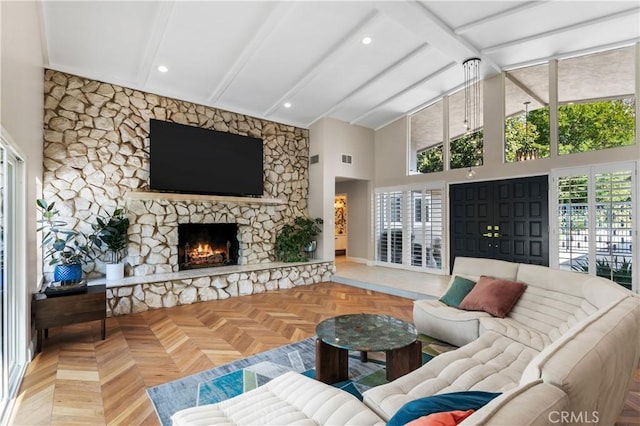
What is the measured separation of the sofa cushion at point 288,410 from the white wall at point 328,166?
202 inches

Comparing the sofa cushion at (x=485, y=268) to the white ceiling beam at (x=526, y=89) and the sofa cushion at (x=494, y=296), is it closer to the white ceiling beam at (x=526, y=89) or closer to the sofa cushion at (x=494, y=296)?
the sofa cushion at (x=494, y=296)

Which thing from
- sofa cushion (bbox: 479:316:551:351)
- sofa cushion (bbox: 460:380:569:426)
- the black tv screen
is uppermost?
the black tv screen

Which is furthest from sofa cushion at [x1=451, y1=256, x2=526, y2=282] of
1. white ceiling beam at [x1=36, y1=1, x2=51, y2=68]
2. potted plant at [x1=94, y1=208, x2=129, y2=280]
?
white ceiling beam at [x1=36, y1=1, x2=51, y2=68]

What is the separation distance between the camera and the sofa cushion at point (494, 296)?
2.81 meters

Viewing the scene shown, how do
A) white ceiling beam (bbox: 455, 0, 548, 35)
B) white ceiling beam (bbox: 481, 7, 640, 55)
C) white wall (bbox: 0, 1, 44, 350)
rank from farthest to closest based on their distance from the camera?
1. white ceiling beam (bbox: 481, 7, 640, 55)
2. white ceiling beam (bbox: 455, 0, 548, 35)
3. white wall (bbox: 0, 1, 44, 350)

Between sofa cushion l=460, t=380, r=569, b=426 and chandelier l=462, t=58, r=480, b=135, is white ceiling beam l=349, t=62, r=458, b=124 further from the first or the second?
sofa cushion l=460, t=380, r=569, b=426

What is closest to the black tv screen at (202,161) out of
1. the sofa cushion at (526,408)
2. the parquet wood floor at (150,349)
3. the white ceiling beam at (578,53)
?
the parquet wood floor at (150,349)

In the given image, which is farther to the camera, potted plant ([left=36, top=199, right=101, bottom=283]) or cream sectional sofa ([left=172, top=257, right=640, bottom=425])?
potted plant ([left=36, top=199, right=101, bottom=283])

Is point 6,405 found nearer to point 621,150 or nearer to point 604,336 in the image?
point 604,336

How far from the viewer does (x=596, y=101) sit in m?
4.81

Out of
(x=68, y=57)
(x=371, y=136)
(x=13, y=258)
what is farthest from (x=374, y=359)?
(x=371, y=136)

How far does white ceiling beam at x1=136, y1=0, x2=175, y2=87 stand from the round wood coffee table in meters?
3.71

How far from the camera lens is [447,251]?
6.50m

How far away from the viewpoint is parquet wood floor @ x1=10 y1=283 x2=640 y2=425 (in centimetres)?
213
